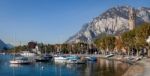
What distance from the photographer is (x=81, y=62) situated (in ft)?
492

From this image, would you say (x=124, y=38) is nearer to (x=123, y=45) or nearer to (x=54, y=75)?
(x=123, y=45)

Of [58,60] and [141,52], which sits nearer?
[58,60]

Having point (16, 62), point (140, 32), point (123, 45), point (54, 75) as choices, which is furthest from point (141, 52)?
point (54, 75)

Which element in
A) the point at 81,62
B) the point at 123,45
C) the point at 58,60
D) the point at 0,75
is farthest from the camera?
the point at 123,45

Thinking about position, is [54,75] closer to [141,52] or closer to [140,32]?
[140,32]

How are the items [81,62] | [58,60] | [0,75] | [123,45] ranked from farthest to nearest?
[123,45] < [58,60] < [81,62] < [0,75]

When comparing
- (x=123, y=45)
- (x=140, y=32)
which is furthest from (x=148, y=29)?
(x=123, y=45)

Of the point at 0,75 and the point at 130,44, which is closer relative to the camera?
the point at 0,75

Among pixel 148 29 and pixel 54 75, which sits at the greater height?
pixel 148 29

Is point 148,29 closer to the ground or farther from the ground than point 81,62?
farther from the ground

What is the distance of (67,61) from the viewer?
6186 inches

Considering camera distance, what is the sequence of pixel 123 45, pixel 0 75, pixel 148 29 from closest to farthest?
pixel 0 75
pixel 148 29
pixel 123 45

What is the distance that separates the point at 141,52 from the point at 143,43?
4773cm

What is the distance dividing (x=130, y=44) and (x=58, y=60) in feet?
114
